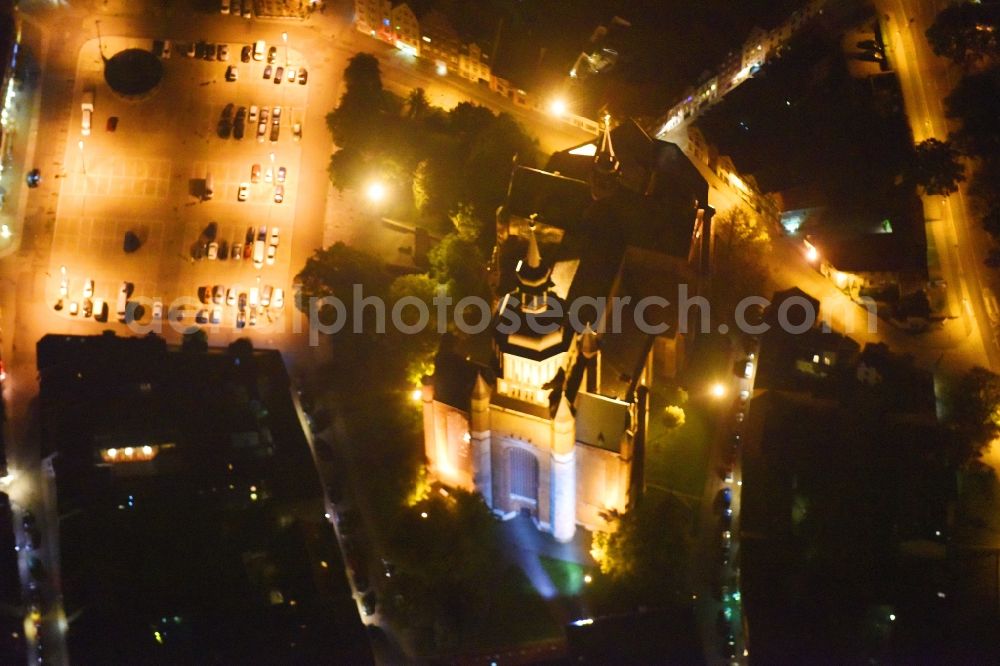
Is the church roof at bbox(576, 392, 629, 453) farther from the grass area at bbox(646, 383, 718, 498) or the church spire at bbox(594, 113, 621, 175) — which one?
the church spire at bbox(594, 113, 621, 175)

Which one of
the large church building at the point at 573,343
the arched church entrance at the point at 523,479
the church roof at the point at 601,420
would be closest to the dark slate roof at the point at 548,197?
the large church building at the point at 573,343

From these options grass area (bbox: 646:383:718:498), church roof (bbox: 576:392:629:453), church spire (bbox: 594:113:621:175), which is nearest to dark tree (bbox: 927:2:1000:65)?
church spire (bbox: 594:113:621:175)

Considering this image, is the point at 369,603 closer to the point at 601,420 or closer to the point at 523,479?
the point at 523,479

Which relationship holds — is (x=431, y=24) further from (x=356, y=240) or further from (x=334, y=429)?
(x=334, y=429)

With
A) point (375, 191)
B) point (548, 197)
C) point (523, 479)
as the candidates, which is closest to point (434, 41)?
point (375, 191)

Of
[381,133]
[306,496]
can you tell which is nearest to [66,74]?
[381,133]

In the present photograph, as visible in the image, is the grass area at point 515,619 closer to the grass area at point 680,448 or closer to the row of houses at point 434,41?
the grass area at point 680,448
